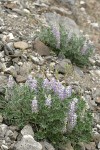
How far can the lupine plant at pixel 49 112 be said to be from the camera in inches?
224

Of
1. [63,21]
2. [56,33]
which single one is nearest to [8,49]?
[56,33]

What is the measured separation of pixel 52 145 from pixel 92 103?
1.43 meters

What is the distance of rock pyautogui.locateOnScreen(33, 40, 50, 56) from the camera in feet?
24.7

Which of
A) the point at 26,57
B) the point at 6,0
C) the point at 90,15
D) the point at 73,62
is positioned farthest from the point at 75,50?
the point at 90,15

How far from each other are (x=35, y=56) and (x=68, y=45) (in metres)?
0.62

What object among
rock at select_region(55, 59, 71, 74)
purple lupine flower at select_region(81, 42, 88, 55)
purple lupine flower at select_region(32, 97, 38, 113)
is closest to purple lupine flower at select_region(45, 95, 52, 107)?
purple lupine flower at select_region(32, 97, 38, 113)

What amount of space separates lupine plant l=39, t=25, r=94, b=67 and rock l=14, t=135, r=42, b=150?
236cm

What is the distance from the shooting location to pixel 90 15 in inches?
397

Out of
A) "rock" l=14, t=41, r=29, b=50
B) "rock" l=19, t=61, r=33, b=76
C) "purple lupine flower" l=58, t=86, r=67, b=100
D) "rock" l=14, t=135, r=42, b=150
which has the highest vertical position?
"purple lupine flower" l=58, t=86, r=67, b=100

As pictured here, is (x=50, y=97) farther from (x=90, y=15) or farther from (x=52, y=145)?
(x=90, y=15)

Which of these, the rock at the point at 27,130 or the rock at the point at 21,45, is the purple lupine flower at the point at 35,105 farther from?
the rock at the point at 21,45

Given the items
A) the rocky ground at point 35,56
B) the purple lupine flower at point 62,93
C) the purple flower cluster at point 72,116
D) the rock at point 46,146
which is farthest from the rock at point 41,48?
the rock at point 46,146

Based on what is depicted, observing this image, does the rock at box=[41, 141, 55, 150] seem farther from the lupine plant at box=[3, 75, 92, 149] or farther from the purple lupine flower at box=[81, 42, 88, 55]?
the purple lupine flower at box=[81, 42, 88, 55]

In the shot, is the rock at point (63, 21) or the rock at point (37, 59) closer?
the rock at point (37, 59)
